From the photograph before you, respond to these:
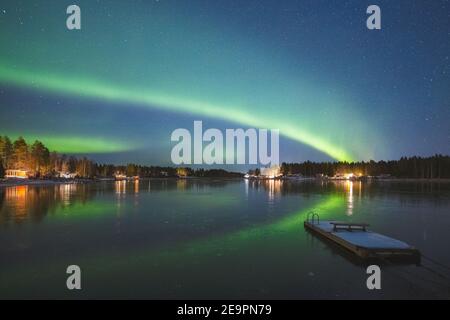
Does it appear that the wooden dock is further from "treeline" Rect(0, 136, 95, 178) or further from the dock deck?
"treeline" Rect(0, 136, 95, 178)

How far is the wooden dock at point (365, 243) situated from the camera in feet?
68.1

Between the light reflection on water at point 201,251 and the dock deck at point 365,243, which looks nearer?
the light reflection on water at point 201,251

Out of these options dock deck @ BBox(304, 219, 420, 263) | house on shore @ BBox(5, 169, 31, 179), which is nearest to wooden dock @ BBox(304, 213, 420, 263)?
dock deck @ BBox(304, 219, 420, 263)

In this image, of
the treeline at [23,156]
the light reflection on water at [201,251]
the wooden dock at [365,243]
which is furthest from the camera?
the treeline at [23,156]

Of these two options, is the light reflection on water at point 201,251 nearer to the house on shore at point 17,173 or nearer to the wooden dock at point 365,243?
the wooden dock at point 365,243

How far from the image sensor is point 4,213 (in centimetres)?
3897

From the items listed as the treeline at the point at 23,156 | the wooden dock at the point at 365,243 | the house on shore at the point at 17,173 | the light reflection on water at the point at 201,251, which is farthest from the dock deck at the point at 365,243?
the house on shore at the point at 17,173

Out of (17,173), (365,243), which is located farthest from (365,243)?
(17,173)

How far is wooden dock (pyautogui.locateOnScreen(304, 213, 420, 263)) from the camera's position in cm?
2077

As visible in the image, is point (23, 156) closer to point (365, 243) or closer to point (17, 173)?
point (17, 173)
